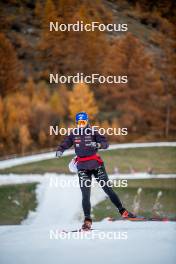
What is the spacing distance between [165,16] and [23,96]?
624cm

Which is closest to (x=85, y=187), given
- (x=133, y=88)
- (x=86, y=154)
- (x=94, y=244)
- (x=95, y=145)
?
(x=86, y=154)

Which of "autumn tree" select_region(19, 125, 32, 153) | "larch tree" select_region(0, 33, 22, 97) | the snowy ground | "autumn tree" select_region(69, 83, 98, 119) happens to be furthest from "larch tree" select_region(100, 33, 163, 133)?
the snowy ground

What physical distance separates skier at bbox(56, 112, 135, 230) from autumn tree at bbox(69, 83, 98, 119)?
15.1 ft

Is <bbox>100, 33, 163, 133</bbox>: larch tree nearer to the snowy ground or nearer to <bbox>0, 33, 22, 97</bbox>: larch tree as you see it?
<bbox>0, 33, 22, 97</bbox>: larch tree

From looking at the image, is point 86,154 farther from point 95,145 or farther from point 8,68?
point 8,68

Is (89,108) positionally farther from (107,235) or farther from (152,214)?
(107,235)

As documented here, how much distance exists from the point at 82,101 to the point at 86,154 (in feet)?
25.3

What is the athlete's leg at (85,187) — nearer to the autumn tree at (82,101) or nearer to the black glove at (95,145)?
the black glove at (95,145)

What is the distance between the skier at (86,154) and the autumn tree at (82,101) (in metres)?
4.60

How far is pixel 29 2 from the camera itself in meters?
9.91

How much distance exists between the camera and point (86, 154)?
23.4ft

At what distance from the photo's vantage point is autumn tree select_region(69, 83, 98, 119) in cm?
1259

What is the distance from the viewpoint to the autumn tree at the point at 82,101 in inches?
496

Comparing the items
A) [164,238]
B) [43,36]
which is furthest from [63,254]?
[43,36]
